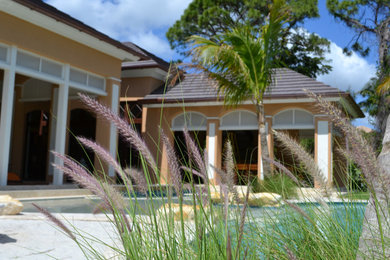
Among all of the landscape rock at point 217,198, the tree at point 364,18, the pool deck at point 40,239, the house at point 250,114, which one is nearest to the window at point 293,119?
the house at point 250,114

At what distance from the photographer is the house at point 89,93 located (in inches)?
363

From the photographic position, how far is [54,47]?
1019cm

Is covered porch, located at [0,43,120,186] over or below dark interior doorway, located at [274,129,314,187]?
over

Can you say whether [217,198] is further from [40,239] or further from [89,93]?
[89,93]

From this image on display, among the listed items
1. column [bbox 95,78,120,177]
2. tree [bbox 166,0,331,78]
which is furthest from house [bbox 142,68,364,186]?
tree [bbox 166,0,331,78]

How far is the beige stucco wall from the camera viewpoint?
356 inches

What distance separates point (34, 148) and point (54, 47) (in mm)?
5951

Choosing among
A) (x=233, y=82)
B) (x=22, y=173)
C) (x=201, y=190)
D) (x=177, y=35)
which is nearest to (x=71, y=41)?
(x=233, y=82)

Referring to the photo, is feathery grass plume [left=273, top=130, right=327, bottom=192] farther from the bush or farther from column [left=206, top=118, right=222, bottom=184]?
column [left=206, top=118, right=222, bottom=184]

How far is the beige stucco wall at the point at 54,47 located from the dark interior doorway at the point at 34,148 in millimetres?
4286

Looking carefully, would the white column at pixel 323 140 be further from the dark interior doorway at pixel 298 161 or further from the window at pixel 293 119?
the dark interior doorway at pixel 298 161

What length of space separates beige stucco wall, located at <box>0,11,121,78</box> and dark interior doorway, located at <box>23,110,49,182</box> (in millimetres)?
4286

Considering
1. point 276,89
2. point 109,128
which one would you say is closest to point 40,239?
point 109,128

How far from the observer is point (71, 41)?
35.1 feet
